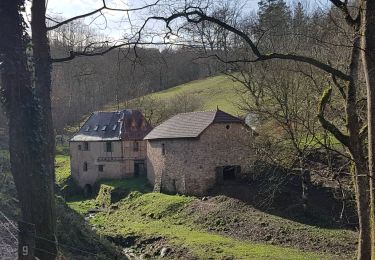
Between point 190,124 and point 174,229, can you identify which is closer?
point 174,229

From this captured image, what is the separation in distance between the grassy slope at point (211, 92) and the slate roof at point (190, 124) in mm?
15032

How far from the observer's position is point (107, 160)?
133ft

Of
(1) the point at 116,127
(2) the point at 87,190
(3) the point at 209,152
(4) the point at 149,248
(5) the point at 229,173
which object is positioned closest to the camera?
(4) the point at 149,248

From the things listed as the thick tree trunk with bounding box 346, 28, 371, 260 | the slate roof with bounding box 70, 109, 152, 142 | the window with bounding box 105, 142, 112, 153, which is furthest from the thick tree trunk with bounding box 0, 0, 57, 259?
the window with bounding box 105, 142, 112, 153

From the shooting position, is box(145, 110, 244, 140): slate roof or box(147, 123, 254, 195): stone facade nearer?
box(147, 123, 254, 195): stone facade

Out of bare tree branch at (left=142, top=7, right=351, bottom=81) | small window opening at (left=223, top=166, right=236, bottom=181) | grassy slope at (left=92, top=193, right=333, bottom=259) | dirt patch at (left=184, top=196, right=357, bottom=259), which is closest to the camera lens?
bare tree branch at (left=142, top=7, right=351, bottom=81)

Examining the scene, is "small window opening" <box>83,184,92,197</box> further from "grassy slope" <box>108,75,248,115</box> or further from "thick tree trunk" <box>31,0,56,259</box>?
"thick tree trunk" <box>31,0,56,259</box>

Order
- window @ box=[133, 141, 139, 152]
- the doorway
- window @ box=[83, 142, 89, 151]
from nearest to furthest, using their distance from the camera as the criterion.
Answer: the doorway
window @ box=[133, 141, 139, 152]
window @ box=[83, 142, 89, 151]

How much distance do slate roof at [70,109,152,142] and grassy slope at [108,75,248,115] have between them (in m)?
9.54

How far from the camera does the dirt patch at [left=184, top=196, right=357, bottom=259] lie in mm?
19594

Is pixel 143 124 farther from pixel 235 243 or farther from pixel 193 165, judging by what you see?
pixel 235 243

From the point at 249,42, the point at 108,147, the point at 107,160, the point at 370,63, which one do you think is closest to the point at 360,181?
the point at 370,63

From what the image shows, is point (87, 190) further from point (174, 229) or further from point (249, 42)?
point (249, 42)

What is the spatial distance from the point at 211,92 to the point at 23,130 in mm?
50273
